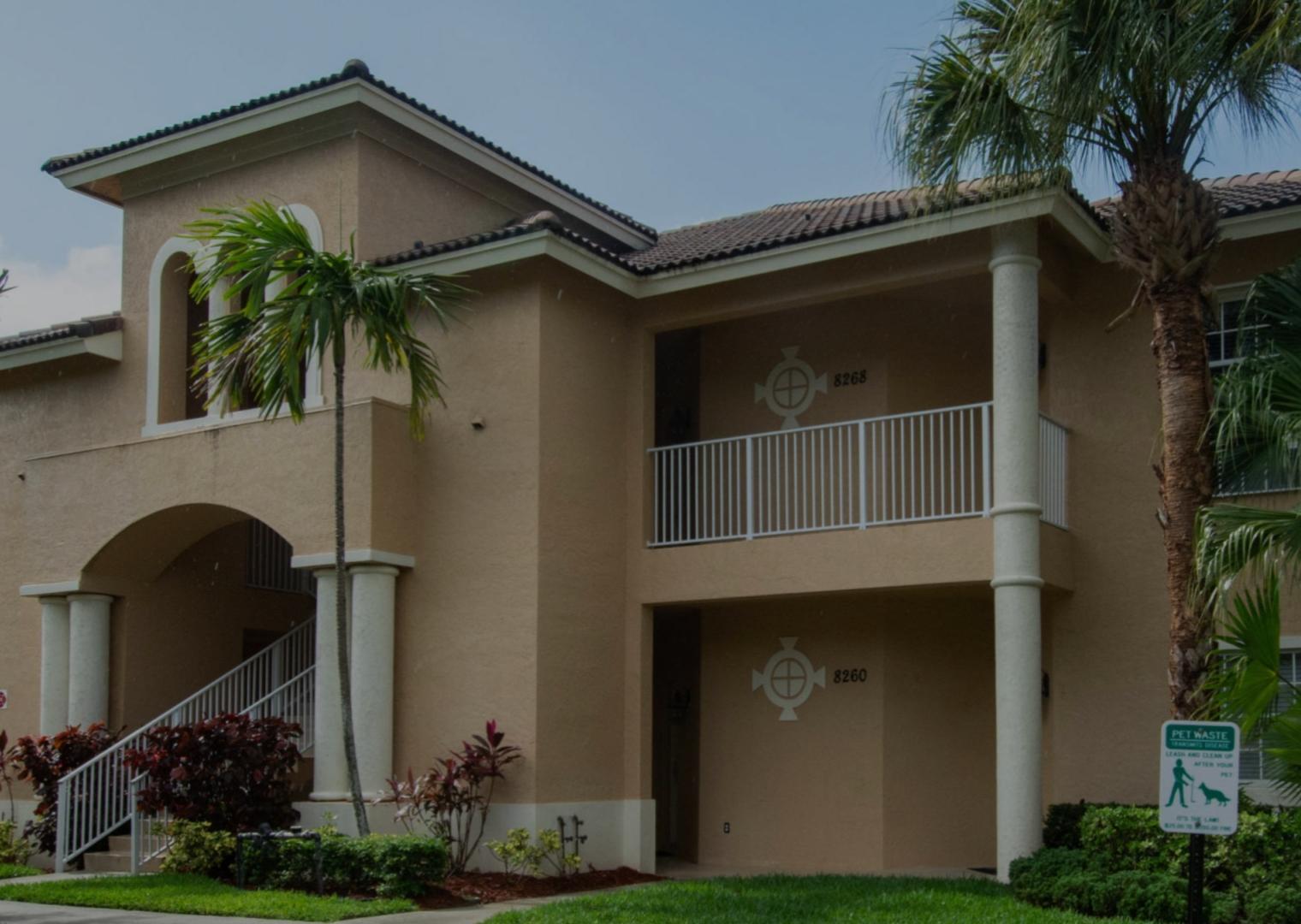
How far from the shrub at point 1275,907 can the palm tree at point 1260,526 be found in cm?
69

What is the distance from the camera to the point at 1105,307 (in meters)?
15.4

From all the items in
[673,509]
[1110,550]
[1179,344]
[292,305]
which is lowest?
[1110,550]

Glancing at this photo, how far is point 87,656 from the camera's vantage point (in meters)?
18.2

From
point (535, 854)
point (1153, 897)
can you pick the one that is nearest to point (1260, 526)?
point (1153, 897)

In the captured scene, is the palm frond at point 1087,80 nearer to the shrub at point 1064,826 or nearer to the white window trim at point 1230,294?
the white window trim at point 1230,294

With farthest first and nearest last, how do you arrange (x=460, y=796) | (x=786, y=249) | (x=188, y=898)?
(x=786, y=249) < (x=460, y=796) < (x=188, y=898)

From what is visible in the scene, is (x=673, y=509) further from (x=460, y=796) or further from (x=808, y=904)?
(x=808, y=904)

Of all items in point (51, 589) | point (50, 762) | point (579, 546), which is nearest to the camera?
point (579, 546)

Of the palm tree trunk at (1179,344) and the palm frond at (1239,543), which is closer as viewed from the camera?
the palm frond at (1239,543)

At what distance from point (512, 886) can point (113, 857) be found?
4.65 m

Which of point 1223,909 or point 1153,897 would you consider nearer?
point 1223,909

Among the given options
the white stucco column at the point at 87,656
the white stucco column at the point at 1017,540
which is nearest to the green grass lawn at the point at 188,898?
the white stucco column at the point at 87,656

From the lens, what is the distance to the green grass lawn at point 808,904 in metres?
11.4

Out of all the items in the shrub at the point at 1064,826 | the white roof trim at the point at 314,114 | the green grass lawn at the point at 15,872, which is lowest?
the green grass lawn at the point at 15,872
